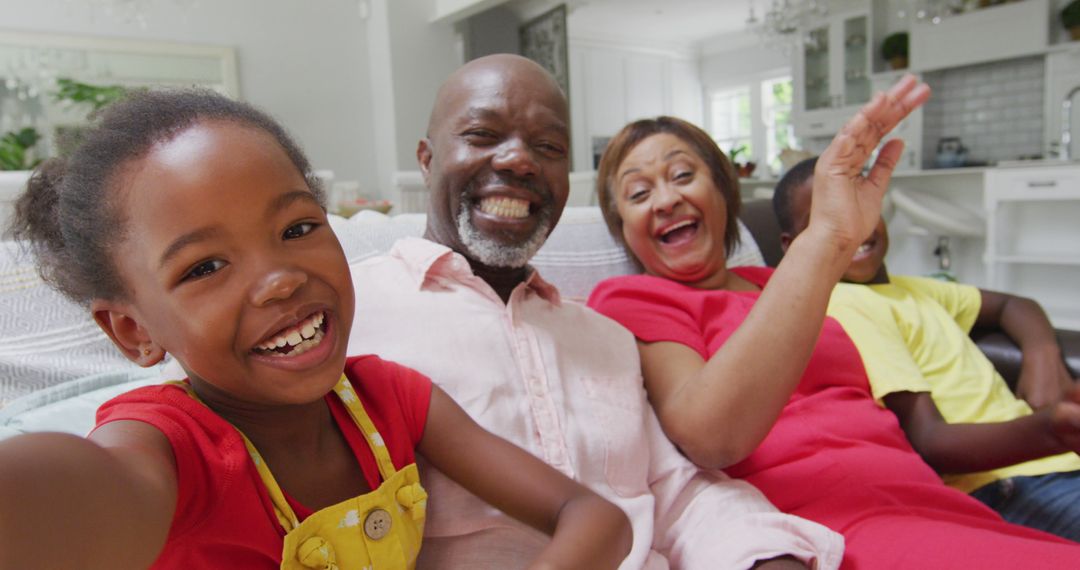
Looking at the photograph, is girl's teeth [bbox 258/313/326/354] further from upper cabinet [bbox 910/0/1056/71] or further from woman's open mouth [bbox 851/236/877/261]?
upper cabinet [bbox 910/0/1056/71]

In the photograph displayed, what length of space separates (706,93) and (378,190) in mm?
5261

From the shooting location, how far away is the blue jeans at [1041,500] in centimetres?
115

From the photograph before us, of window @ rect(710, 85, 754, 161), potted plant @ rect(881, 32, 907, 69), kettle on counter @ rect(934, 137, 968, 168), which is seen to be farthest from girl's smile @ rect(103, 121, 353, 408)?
window @ rect(710, 85, 754, 161)

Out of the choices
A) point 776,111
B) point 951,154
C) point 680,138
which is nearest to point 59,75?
point 680,138

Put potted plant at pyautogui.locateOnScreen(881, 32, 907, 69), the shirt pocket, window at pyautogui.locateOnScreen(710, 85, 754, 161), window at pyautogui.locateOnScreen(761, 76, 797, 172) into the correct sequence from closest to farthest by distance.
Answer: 1. the shirt pocket
2. potted plant at pyautogui.locateOnScreen(881, 32, 907, 69)
3. window at pyautogui.locateOnScreen(761, 76, 797, 172)
4. window at pyautogui.locateOnScreen(710, 85, 754, 161)

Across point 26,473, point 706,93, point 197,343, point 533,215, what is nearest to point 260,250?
point 197,343

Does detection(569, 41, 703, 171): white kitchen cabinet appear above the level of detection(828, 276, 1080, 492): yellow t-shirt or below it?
above

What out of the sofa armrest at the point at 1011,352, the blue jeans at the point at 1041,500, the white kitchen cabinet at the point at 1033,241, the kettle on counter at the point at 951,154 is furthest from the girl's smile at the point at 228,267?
the kettle on counter at the point at 951,154

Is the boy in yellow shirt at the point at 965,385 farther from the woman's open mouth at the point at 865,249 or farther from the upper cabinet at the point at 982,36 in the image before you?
the upper cabinet at the point at 982,36

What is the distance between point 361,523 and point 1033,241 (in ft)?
18.0

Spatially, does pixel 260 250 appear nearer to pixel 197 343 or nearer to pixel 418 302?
pixel 197 343

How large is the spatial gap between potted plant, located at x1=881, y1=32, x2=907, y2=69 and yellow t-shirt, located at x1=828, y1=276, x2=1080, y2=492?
4.88 meters

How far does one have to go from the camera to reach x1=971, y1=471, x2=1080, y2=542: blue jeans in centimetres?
115

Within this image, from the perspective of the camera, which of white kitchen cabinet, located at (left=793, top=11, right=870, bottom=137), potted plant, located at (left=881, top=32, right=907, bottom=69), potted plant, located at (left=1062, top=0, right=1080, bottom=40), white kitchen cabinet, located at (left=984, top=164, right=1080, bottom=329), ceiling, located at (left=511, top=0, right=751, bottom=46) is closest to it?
white kitchen cabinet, located at (left=984, top=164, right=1080, bottom=329)
